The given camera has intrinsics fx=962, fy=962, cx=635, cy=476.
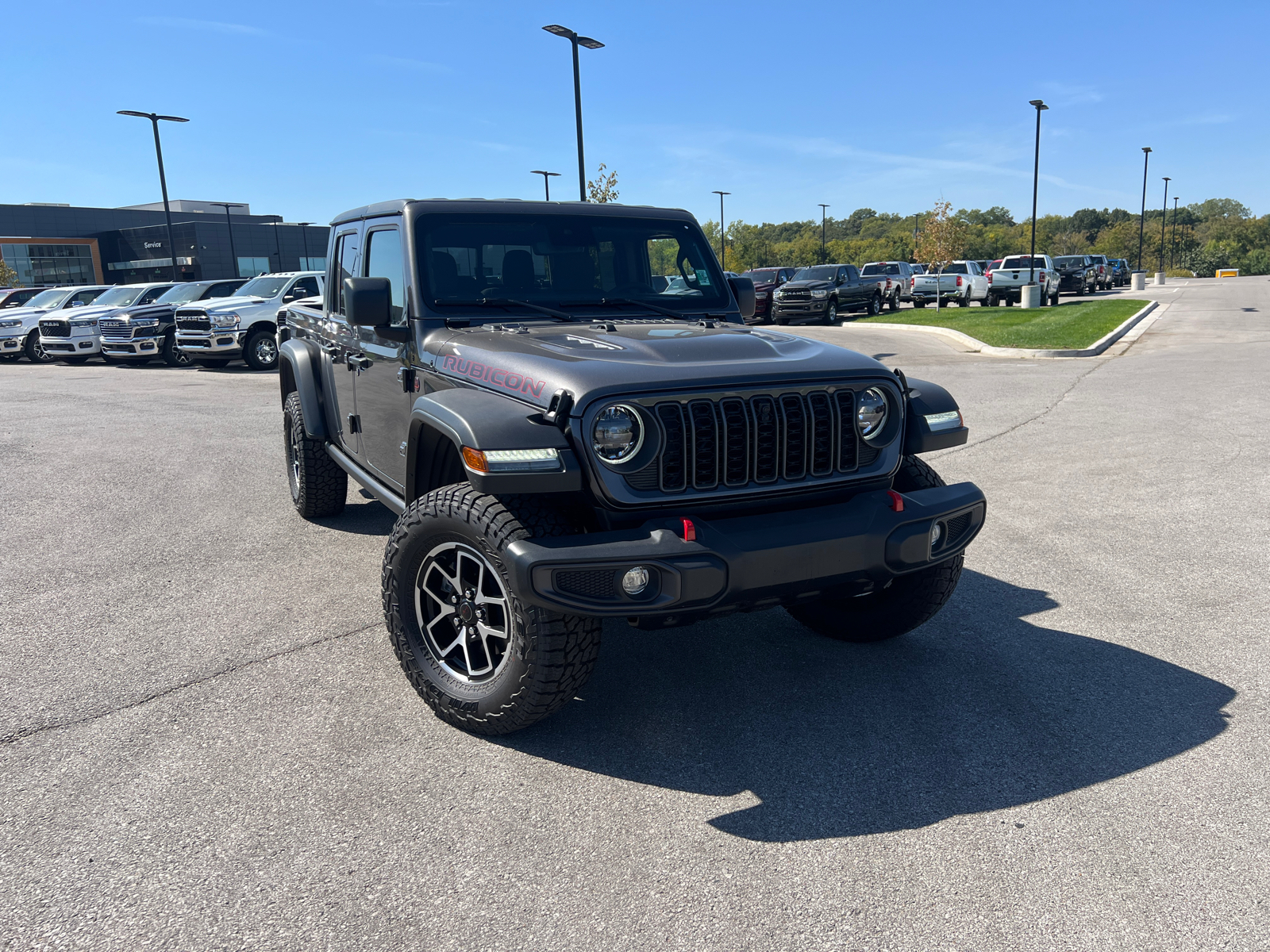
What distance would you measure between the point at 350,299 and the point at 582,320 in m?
1.06

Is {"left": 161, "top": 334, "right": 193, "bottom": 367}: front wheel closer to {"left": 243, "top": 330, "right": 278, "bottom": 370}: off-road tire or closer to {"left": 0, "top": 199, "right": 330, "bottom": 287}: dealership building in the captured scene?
{"left": 243, "top": 330, "right": 278, "bottom": 370}: off-road tire

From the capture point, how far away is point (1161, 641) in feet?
14.5

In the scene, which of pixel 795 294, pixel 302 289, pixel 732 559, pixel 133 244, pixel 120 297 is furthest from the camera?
pixel 133 244

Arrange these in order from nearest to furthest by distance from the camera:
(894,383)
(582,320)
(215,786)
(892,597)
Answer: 1. (215,786)
2. (894,383)
3. (892,597)
4. (582,320)

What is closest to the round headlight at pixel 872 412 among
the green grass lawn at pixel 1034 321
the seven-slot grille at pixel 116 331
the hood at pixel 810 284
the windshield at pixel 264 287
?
the green grass lawn at pixel 1034 321

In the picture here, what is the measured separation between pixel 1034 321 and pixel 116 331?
21.9 metres

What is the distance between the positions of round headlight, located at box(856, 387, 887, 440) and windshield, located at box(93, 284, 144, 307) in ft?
78.4

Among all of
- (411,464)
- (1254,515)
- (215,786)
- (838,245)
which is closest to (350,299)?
(411,464)

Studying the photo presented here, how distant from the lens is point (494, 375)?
3.68 meters

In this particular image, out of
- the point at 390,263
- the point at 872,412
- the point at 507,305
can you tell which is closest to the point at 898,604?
the point at 872,412

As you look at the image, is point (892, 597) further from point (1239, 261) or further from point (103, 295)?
point (1239, 261)

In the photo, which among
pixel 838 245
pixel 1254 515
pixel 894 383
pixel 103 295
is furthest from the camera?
pixel 838 245

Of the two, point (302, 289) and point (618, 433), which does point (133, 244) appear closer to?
point (302, 289)

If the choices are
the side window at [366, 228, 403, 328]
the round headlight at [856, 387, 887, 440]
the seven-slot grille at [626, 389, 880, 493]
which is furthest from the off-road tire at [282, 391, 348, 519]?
the round headlight at [856, 387, 887, 440]
